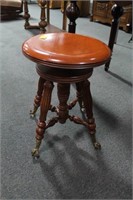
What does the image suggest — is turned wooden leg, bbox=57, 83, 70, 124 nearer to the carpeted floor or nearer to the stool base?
the stool base

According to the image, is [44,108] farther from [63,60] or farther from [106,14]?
[106,14]

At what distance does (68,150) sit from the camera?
1.09 metres

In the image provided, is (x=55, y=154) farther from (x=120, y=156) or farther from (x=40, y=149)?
(x=120, y=156)

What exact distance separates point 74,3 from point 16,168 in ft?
3.52

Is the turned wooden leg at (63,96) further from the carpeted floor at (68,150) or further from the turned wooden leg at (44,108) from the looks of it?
the carpeted floor at (68,150)

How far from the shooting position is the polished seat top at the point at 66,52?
29.3 inches

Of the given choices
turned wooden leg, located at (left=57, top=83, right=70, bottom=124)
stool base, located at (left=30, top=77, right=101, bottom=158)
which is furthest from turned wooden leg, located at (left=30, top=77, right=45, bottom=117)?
turned wooden leg, located at (left=57, top=83, right=70, bottom=124)

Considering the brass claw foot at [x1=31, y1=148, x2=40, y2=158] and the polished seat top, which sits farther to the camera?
the brass claw foot at [x1=31, y1=148, x2=40, y2=158]

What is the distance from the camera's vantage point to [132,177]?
965 millimetres

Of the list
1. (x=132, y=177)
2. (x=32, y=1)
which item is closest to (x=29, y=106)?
(x=132, y=177)

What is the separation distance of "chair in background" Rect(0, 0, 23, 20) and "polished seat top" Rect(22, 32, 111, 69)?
288 cm

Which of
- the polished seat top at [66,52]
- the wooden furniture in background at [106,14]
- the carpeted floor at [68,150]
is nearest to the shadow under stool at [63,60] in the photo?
the polished seat top at [66,52]

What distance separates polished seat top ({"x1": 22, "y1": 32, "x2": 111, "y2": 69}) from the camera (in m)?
0.74

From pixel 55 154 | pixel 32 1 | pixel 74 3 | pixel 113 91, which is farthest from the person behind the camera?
pixel 32 1
